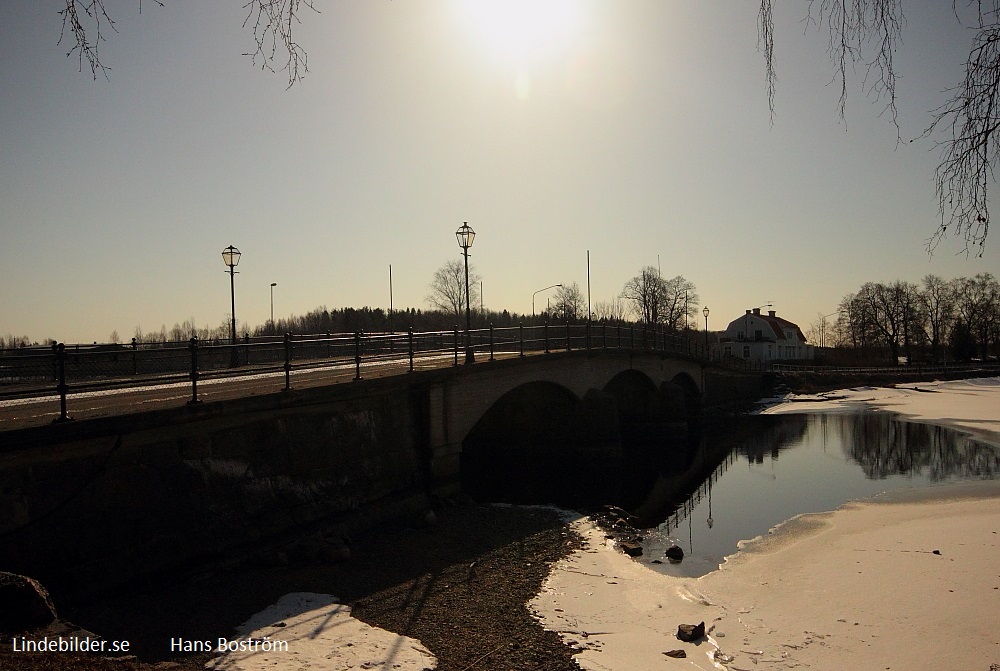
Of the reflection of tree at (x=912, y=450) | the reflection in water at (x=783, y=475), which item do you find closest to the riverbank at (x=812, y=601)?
the reflection in water at (x=783, y=475)

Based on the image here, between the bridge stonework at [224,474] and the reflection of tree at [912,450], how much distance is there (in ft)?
52.2

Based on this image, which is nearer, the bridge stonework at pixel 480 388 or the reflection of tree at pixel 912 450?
the bridge stonework at pixel 480 388

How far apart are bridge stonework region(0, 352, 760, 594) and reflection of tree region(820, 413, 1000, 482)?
52.2 feet

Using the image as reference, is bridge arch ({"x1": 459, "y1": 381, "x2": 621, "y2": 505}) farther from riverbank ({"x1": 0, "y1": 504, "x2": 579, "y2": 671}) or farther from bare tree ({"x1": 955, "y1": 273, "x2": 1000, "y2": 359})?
bare tree ({"x1": 955, "y1": 273, "x2": 1000, "y2": 359})

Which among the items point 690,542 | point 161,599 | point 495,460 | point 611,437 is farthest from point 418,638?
point 611,437

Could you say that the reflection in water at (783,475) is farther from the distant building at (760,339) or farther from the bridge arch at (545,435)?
the distant building at (760,339)

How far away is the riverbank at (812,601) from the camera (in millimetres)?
8938

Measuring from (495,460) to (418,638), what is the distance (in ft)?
61.6

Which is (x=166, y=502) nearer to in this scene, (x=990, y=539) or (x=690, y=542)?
(x=690, y=542)

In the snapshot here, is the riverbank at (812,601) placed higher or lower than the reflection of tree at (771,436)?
higher

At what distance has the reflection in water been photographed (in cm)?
1703

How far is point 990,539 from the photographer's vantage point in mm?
14039

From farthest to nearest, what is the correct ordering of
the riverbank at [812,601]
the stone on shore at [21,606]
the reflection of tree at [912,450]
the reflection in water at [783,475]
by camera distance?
the reflection of tree at [912,450]
the reflection in water at [783,475]
the riverbank at [812,601]
the stone on shore at [21,606]

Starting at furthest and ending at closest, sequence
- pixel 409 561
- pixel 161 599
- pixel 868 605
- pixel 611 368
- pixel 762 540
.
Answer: pixel 611 368
pixel 762 540
pixel 409 561
pixel 868 605
pixel 161 599
